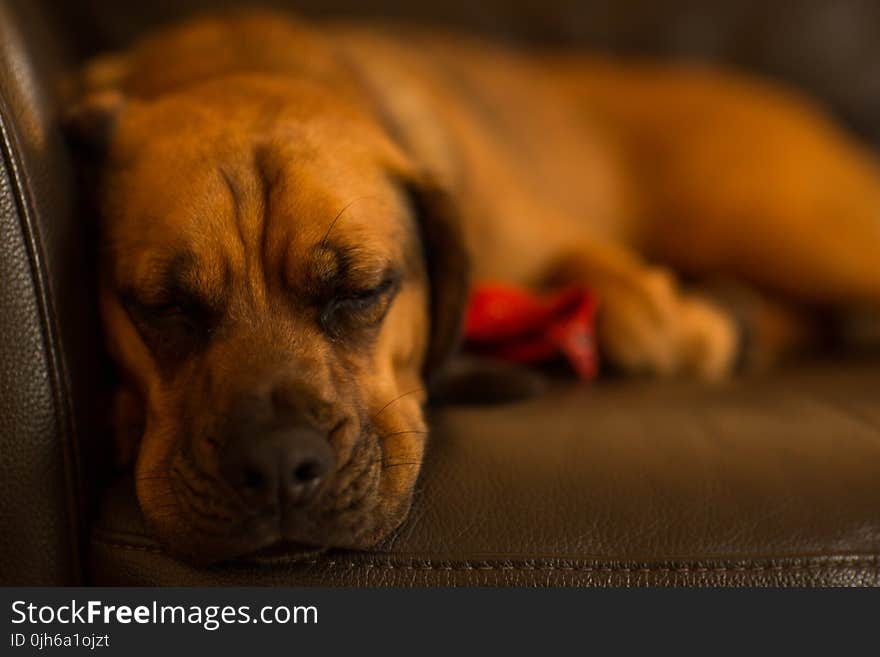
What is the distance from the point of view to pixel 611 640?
124cm

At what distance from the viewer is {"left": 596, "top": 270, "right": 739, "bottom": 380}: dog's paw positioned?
82.4 inches

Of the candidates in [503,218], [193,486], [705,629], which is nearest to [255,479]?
[193,486]

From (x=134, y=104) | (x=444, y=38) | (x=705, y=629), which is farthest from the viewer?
(x=444, y=38)

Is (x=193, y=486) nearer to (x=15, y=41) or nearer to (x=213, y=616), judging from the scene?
(x=213, y=616)

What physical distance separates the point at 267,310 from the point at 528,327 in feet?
2.43

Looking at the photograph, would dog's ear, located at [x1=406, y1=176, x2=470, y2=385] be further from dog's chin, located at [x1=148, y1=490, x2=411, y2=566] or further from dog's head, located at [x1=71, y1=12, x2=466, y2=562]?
dog's chin, located at [x1=148, y1=490, x2=411, y2=566]

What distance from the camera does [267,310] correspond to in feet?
4.89

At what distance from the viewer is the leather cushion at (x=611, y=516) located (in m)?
1.29

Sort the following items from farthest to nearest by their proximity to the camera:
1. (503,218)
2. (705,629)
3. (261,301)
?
1. (503,218)
2. (261,301)
3. (705,629)

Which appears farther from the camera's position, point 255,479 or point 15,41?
point 15,41

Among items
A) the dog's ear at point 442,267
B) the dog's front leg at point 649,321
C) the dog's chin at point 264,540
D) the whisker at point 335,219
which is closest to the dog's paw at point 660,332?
the dog's front leg at point 649,321

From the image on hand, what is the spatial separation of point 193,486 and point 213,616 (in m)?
0.19

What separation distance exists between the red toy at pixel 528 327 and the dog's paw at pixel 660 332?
0.26 ft

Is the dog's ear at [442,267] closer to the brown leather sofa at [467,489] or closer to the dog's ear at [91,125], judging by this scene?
the brown leather sofa at [467,489]
